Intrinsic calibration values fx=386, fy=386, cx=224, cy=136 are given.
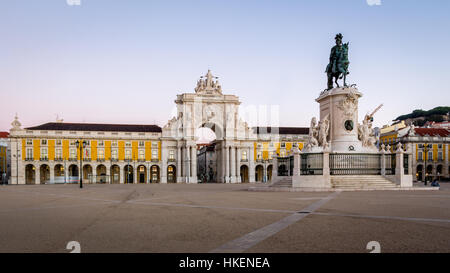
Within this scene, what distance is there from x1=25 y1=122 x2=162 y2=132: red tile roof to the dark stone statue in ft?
167

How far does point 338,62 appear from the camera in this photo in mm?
22781

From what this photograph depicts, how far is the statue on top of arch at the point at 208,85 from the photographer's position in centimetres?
6886

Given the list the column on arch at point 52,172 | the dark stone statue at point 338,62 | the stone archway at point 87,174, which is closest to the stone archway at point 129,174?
the stone archway at point 87,174

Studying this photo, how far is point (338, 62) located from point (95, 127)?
183 feet

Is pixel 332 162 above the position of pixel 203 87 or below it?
below

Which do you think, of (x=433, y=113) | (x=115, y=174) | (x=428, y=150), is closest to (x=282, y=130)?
(x=428, y=150)

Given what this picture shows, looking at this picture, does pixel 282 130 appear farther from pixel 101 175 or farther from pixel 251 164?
pixel 101 175

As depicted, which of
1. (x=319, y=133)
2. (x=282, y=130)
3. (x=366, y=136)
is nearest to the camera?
(x=366, y=136)
